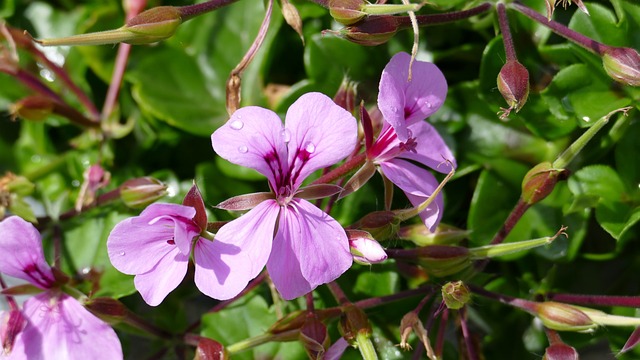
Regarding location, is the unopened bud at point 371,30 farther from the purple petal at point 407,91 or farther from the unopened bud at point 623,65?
the unopened bud at point 623,65

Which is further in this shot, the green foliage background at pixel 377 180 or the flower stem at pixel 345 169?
the green foliage background at pixel 377 180

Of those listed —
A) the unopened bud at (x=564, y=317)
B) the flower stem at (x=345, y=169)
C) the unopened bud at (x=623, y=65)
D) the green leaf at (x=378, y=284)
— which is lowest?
the green leaf at (x=378, y=284)

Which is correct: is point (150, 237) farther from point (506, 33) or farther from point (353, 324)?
point (506, 33)

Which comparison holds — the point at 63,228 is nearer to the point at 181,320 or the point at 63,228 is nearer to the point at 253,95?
the point at 181,320

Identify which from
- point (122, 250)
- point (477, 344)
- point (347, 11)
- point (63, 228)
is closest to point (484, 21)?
point (347, 11)

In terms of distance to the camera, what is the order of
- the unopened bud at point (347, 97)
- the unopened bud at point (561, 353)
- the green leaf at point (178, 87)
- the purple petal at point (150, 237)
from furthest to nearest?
the green leaf at point (178, 87), the unopened bud at point (347, 97), the unopened bud at point (561, 353), the purple petal at point (150, 237)

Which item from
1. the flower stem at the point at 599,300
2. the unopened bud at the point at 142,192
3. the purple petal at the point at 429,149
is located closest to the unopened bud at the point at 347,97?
the purple petal at the point at 429,149

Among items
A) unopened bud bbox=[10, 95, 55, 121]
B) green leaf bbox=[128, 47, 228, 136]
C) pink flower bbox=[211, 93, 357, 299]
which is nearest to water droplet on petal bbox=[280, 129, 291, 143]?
pink flower bbox=[211, 93, 357, 299]

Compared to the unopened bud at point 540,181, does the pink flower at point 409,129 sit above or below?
above

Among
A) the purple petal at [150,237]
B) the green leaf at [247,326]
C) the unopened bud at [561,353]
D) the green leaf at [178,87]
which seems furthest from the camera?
the green leaf at [178,87]
